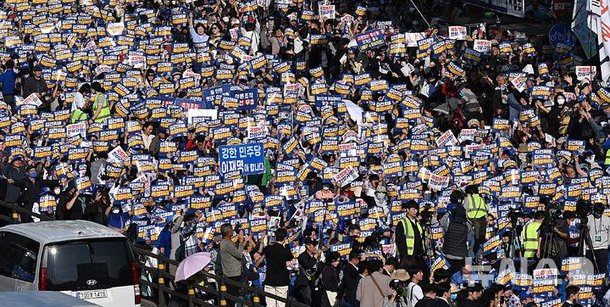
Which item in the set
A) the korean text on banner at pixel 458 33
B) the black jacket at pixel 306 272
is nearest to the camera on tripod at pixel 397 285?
the black jacket at pixel 306 272

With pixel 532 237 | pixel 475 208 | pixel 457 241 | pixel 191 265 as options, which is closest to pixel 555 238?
pixel 532 237

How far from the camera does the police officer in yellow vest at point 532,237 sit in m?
27.3

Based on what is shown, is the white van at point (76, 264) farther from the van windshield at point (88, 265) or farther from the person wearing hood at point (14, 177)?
the person wearing hood at point (14, 177)

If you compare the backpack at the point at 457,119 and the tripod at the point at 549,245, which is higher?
the backpack at the point at 457,119

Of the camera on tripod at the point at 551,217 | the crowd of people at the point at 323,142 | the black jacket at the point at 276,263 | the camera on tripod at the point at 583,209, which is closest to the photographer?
the black jacket at the point at 276,263

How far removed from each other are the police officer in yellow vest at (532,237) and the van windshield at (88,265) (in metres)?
7.96

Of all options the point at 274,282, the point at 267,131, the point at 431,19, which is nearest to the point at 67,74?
the point at 267,131

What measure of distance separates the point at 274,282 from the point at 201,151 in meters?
6.54

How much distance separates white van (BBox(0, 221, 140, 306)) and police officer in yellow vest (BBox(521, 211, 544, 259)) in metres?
7.79

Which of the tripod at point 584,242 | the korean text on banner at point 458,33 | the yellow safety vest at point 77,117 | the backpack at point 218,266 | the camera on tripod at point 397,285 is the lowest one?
the tripod at point 584,242

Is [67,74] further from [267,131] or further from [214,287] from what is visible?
[214,287]

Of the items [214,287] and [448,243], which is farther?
[448,243]

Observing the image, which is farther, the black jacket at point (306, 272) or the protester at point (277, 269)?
the protester at point (277, 269)

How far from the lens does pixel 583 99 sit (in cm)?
3428
